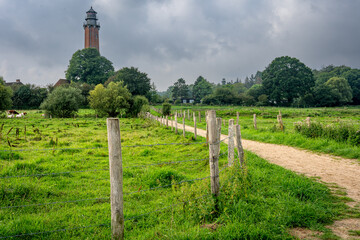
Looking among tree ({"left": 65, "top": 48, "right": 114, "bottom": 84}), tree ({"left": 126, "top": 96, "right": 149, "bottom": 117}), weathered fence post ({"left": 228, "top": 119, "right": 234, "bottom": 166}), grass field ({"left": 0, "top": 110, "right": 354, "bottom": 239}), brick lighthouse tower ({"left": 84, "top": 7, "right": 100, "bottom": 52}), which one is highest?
brick lighthouse tower ({"left": 84, "top": 7, "right": 100, "bottom": 52})

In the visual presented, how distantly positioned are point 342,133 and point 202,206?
33.9 feet

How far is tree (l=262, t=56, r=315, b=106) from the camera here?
71438mm

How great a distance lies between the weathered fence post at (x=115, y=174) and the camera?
11.6 feet

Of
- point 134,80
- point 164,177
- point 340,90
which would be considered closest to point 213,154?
point 164,177

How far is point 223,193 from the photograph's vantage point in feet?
16.4

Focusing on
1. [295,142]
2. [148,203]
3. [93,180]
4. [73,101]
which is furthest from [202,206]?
[73,101]

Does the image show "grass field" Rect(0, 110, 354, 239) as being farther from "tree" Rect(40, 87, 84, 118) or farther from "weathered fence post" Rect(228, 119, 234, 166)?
"tree" Rect(40, 87, 84, 118)

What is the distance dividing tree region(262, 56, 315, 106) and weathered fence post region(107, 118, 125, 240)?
75727 millimetres

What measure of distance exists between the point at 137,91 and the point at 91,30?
56057 millimetres

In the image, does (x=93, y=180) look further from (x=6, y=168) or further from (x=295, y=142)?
(x=295, y=142)

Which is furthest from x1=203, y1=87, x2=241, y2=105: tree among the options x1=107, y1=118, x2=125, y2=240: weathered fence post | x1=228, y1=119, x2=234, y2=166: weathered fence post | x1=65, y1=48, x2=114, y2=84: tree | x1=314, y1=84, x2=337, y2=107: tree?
x1=107, y1=118, x2=125, y2=240: weathered fence post

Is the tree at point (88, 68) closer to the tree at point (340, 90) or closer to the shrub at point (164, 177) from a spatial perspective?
the tree at point (340, 90)

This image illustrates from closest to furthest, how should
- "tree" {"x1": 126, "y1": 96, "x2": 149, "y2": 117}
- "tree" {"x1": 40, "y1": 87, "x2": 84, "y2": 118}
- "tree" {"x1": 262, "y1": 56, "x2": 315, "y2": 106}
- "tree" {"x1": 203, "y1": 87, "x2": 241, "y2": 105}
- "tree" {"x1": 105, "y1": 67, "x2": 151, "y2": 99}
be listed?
"tree" {"x1": 40, "y1": 87, "x2": 84, "y2": 118}
"tree" {"x1": 126, "y1": 96, "x2": 149, "y2": 117}
"tree" {"x1": 105, "y1": 67, "x2": 151, "y2": 99}
"tree" {"x1": 262, "y1": 56, "x2": 315, "y2": 106}
"tree" {"x1": 203, "y1": 87, "x2": 241, "y2": 105}

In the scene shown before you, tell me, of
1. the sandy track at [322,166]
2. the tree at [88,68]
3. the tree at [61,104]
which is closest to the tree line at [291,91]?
the tree at [88,68]
